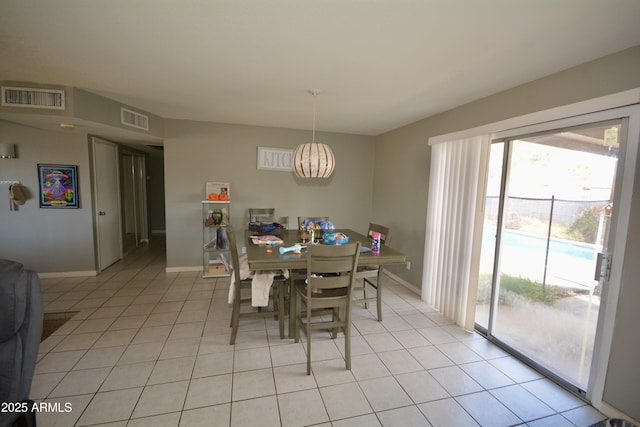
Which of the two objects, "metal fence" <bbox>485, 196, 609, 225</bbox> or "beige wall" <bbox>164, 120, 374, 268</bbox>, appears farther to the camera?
"beige wall" <bbox>164, 120, 374, 268</bbox>

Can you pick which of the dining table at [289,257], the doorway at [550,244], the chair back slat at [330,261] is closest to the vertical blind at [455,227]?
the doorway at [550,244]

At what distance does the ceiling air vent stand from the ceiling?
363mm

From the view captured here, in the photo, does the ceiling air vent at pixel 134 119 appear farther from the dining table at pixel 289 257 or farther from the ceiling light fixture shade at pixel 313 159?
the ceiling light fixture shade at pixel 313 159

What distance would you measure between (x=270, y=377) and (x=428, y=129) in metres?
3.38

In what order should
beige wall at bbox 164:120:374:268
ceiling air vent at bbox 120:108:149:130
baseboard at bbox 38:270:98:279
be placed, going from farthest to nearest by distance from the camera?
beige wall at bbox 164:120:374:268 → baseboard at bbox 38:270:98:279 → ceiling air vent at bbox 120:108:149:130

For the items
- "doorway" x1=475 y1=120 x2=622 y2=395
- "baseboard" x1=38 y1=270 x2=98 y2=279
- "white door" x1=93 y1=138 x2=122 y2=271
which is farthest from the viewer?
"white door" x1=93 y1=138 x2=122 y2=271

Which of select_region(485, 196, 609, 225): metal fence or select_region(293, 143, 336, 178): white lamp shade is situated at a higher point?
select_region(293, 143, 336, 178): white lamp shade

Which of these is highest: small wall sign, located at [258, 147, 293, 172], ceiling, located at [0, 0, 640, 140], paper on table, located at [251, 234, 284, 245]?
ceiling, located at [0, 0, 640, 140]

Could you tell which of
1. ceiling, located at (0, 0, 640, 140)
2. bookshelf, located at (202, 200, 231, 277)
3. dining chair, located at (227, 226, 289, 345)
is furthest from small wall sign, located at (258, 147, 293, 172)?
dining chair, located at (227, 226, 289, 345)

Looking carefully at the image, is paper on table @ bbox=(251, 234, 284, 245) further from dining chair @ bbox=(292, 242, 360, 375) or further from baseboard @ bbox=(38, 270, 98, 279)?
baseboard @ bbox=(38, 270, 98, 279)

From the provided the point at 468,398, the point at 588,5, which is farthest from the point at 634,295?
the point at 588,5

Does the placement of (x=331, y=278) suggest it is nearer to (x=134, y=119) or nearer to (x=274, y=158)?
(x=274, y=158)

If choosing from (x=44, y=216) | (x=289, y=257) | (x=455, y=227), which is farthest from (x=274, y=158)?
(x=44, y=216)

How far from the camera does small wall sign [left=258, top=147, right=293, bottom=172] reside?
4664 mm
